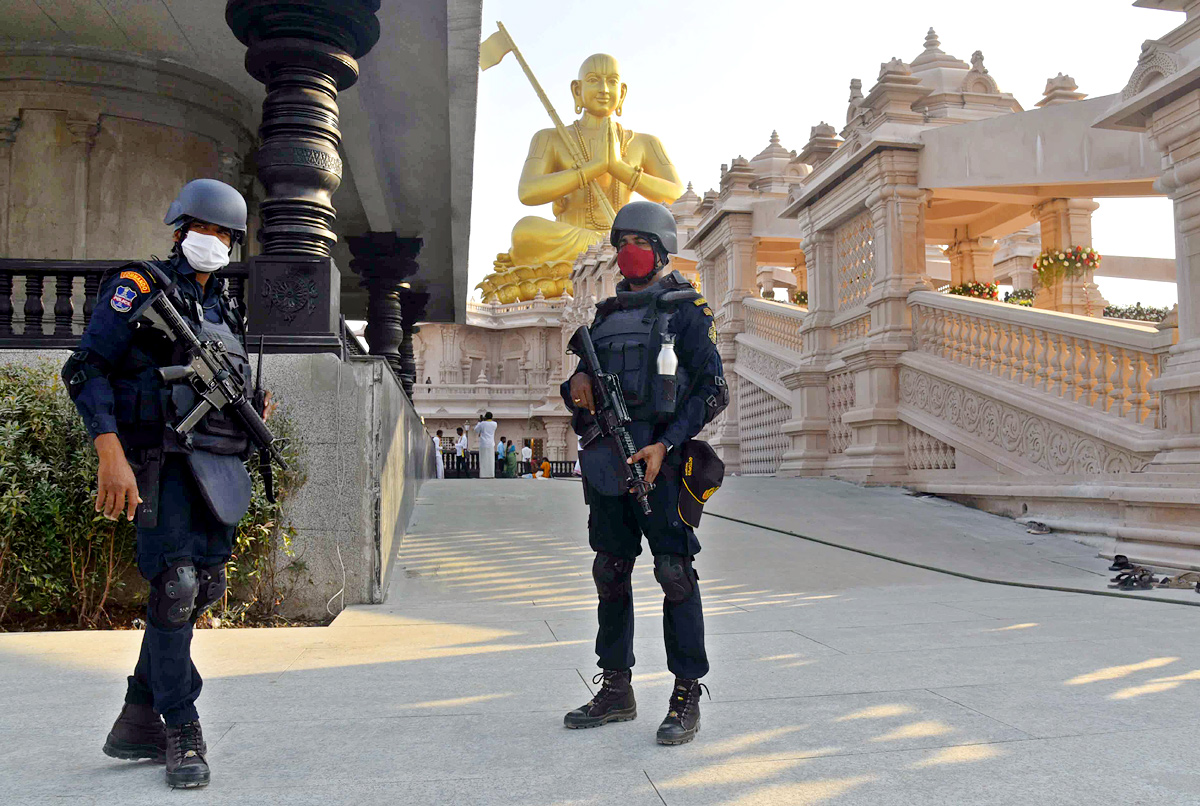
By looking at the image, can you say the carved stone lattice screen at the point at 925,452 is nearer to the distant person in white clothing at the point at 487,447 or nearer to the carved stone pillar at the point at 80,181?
the carved stone pillar at the point at 80,181

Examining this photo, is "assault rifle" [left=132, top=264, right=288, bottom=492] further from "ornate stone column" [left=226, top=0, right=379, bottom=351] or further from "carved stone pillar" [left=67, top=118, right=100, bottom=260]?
"carved stone pillar" [left=67, top=118, right=100, bottom=260]

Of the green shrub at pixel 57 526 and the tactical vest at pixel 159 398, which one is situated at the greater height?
the tactical vest at pixel 159 398

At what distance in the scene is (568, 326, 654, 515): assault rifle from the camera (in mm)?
3178

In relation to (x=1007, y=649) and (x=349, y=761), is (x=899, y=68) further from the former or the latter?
(x=349, y=761)

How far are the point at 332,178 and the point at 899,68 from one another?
8.87m

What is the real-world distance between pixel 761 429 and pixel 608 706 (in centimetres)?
1416

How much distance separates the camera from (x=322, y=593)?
5676mm

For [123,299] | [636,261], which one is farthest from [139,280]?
[636,261]

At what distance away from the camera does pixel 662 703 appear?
350cm

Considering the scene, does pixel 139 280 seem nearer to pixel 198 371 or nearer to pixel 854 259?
pixel 198 371

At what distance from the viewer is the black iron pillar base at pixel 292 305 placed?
5859 millimetres

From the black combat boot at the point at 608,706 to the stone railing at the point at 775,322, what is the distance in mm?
12897

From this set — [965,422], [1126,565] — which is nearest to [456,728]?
[1126,565]

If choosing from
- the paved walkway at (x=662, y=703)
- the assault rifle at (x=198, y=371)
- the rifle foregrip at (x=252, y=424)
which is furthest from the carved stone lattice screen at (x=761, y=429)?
the assault rifle at (x=198, y=371)
